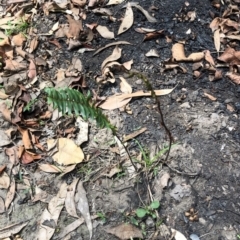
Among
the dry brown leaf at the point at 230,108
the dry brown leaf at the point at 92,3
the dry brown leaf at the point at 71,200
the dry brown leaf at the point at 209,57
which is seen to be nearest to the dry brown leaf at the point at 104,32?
the dry brown leaf at the point at 92,3

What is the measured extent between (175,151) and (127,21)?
1.26 metres

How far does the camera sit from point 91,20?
3.77m

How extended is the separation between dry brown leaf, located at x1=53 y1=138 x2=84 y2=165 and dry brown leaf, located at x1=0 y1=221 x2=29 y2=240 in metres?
0.48

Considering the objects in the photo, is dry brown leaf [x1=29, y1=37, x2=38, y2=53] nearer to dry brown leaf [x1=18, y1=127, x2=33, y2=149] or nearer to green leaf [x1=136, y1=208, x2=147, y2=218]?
dry brown leaf [x1=18, y1=127, x2=33, y2=149]

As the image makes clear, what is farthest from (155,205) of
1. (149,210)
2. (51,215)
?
(51,215)

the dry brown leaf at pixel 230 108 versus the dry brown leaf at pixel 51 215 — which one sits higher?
the dry brown leaf at pixel 230 108

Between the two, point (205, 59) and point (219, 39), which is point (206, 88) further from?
point (219, 39)

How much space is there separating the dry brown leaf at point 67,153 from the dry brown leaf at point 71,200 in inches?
5.6

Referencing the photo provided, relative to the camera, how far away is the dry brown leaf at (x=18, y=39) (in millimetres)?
3725

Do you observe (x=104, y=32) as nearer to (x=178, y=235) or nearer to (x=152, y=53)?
(x=152, y=53)

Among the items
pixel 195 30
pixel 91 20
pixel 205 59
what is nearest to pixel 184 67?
pixel 205 59

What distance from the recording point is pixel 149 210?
2.75 metres

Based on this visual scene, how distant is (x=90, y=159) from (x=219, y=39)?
139 cm

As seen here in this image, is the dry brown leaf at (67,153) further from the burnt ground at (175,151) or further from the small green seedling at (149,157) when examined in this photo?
the small green seedling at (149,157)
